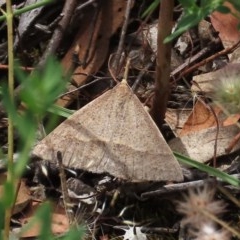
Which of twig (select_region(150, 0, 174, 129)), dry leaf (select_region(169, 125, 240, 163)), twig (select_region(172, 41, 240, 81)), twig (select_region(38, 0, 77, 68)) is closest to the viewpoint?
twig (select_region(150, 0, 174, 129))

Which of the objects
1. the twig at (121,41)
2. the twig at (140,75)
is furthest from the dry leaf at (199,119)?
the twig at (121,41)

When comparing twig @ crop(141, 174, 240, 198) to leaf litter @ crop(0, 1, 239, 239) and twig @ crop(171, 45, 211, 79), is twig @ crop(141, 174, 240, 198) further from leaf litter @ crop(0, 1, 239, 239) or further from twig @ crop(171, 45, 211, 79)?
twig @ crop(171, 45, 211, 79)

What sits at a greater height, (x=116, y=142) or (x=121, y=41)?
(x=121, y=41)

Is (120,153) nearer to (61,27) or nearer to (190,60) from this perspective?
(190,60)

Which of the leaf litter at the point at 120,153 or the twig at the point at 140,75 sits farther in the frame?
the twig at the point at 140,75

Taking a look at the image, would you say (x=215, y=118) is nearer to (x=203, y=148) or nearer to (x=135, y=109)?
(x=203, y=148)

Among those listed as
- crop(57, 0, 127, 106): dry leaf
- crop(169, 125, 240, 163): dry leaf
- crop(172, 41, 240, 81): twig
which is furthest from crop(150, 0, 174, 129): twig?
crop(57, 0, 127, 106): dry leaf

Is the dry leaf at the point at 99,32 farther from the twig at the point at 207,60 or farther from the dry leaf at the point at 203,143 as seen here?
the dry leaf at the point at 203,143

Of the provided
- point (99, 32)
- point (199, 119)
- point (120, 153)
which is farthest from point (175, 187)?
point (99, 32)
